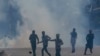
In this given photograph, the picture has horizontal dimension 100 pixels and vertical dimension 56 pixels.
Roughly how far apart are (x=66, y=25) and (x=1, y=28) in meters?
18.7

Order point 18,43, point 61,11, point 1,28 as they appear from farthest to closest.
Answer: point 1,28, point 61,11, point 18,43

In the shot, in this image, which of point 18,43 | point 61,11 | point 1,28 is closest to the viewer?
point 18,43

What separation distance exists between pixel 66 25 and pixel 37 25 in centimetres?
570

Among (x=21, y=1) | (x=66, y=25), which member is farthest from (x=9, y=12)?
(x=66, y=25)

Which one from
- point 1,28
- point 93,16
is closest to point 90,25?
point 93,16

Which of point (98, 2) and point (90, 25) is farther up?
point (98, 2)

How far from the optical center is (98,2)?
68.9 meters

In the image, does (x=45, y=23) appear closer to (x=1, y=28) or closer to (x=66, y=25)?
(x=66, y=25)

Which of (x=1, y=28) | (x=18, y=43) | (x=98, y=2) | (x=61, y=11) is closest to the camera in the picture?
(x=18, y=43)

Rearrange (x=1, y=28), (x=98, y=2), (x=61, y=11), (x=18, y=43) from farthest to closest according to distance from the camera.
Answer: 1. (x=1, y=28)
2. (x=61, y=11)
3. (x=98, y=2)
4. (x=18, y=43)

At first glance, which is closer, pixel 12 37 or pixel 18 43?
pixel 18 43

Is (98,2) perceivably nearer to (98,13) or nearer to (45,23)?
(98,13)

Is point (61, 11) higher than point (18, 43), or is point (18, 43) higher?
point (61, 11)

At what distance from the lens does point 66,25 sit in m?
70.8
